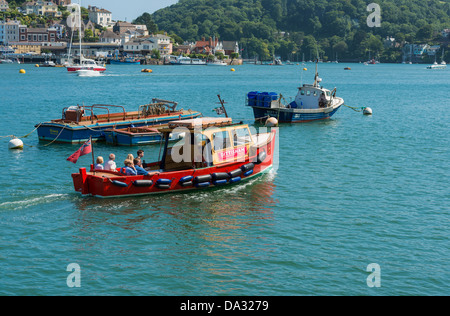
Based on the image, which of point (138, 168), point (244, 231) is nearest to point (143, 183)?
point (138, 168)

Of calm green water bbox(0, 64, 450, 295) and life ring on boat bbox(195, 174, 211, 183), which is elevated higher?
life ring on boat bbox(195, 174, 211, 183)

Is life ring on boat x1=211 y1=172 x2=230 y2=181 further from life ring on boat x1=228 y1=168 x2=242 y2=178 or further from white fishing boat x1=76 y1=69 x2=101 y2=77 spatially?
white fishing boat x1=76 y1=69 x2=101 y2=77

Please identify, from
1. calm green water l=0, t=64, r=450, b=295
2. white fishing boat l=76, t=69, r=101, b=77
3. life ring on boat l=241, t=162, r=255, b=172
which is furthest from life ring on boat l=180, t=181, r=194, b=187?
white fishing boat l=76, t=69, r=101, b=77

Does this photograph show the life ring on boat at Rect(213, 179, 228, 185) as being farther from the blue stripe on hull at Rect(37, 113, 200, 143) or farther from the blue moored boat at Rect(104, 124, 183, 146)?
the blue stripe on hull at Rect(37, 113, 200, 143)

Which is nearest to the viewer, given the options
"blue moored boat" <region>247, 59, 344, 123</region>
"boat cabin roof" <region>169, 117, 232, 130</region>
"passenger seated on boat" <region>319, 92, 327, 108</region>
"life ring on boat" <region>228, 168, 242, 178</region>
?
"boat cabin roof" <region>169, 117, 232, 130</region>

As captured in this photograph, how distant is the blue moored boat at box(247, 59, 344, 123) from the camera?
54.4 m

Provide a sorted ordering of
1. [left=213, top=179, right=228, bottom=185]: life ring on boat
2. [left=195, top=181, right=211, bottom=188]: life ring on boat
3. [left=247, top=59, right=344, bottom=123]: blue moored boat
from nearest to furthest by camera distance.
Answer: [left=195, top=181, right=211, bottom=188]: life ring on boat → [left=213, top=179, right=228, bottom=185]: life ring on boat → [left=247, top=59, right=344, bottom=123]: blue moored boat

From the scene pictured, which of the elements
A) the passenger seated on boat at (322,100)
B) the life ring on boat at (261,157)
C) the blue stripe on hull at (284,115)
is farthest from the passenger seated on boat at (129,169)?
the passenger seated on boat at (322,100)

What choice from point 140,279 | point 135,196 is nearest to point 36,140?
point 135,196

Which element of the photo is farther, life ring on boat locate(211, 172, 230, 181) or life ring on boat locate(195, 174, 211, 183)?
life ring on boat locate(211, 172, 230, 181)

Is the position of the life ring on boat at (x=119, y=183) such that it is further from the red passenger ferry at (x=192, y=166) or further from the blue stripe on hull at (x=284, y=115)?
the blue stripe on hull at (x=284, y=115)

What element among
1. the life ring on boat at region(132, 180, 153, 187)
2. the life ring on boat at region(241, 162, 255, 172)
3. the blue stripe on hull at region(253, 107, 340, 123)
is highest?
→ the blue stripe on hull at region(253, 107, 340, 123)

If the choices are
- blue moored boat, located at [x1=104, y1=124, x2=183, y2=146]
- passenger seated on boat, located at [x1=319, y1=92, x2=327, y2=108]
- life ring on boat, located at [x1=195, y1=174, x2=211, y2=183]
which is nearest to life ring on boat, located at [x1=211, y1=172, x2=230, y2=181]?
life ring on boat, located at [x1=195, y1=174, x2=211, y2=183]
